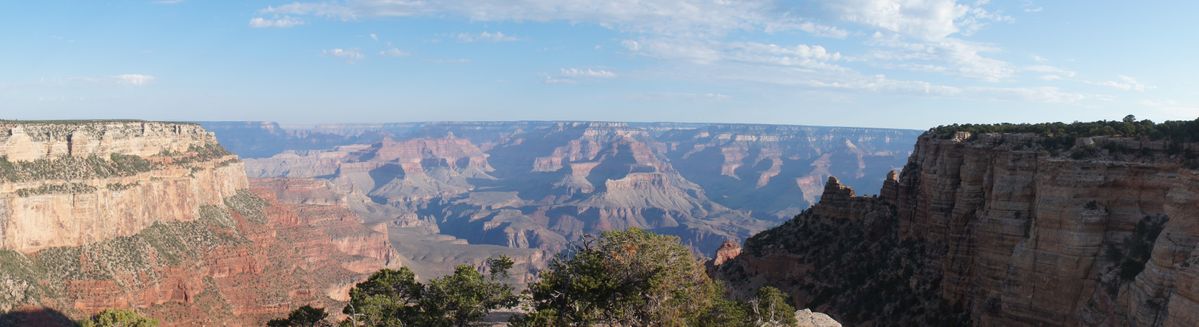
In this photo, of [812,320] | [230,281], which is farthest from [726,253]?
[230,281]

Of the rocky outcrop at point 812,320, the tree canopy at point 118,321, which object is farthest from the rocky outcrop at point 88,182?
the rocky outcrop at point 812,320

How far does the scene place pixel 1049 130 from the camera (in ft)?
A: 138

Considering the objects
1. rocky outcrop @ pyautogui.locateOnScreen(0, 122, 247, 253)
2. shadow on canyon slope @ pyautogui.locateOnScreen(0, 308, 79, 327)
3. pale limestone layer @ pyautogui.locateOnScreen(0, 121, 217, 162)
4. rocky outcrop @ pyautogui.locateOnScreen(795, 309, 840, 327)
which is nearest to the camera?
rocky outcrop @ pyautogui.locateOnScreen(795, 309, 840, 327)

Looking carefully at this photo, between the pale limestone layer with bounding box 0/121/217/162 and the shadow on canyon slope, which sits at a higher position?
the pale limestone layer with bounding box 0/121/217/162

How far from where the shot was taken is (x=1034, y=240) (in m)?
37.2

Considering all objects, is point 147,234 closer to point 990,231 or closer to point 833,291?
point 833,291

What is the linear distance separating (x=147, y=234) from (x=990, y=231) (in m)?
91.1

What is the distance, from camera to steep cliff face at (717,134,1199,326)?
102 ft

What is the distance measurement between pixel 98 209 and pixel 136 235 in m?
6.93

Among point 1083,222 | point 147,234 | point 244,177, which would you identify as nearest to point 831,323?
point 1083,222

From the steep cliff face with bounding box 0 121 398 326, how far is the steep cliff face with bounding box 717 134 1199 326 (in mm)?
70254

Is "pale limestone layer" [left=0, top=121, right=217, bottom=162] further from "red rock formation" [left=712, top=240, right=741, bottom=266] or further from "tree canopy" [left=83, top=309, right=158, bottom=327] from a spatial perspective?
"red rock formation" [left=712, top=240, right=741, bottom=266]

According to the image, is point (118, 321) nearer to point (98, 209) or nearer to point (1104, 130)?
point (98, 209)

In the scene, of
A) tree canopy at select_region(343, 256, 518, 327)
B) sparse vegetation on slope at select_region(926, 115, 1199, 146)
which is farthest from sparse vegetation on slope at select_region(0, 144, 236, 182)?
sparse vegetation on slope at select_region(926, 115, 1199, 146)
